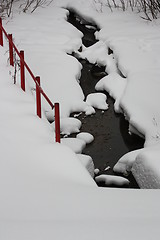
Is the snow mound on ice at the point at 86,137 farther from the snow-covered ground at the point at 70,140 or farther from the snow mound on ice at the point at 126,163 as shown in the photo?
the snow mound on ice at the point at 126,163

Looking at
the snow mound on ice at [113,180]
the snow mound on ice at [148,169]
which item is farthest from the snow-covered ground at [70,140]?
the snow mound on ice at [113,180]

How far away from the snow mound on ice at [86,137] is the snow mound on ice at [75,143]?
0.18m

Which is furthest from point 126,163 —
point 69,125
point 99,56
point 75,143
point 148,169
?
point 99,56

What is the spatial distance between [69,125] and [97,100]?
121cm

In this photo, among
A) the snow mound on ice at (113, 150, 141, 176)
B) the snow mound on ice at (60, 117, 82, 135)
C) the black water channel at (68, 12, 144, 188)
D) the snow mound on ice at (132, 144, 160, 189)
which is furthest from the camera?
the snow mound on ice at (60, 117, 82, 135)

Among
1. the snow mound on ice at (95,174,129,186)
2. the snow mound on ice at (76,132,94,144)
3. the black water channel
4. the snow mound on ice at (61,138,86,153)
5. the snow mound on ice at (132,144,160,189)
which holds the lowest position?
the black water channel

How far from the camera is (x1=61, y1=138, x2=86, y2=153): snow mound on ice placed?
7.59 m

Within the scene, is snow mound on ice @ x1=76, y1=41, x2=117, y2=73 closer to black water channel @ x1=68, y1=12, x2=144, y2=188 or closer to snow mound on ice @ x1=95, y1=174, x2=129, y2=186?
black water channel @ x1=68, y1=12, x2=144, y2=188

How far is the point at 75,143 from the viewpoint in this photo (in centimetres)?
777

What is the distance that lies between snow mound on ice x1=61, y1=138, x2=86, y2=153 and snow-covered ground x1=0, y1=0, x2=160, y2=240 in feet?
0.05

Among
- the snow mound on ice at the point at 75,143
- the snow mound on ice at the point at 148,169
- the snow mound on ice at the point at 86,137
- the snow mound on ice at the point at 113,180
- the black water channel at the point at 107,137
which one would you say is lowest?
the black water channel at the point at 107,137

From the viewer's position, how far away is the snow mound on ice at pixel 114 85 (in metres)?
9.28

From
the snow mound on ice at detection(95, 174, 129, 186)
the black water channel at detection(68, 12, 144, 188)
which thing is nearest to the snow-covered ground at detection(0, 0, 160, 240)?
the black water channel at detection(68, 12, 144, 188)

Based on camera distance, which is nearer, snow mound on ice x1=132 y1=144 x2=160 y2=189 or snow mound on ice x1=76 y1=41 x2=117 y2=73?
snow mound on ice x1=132 y1=144 x2=160 y2=189
